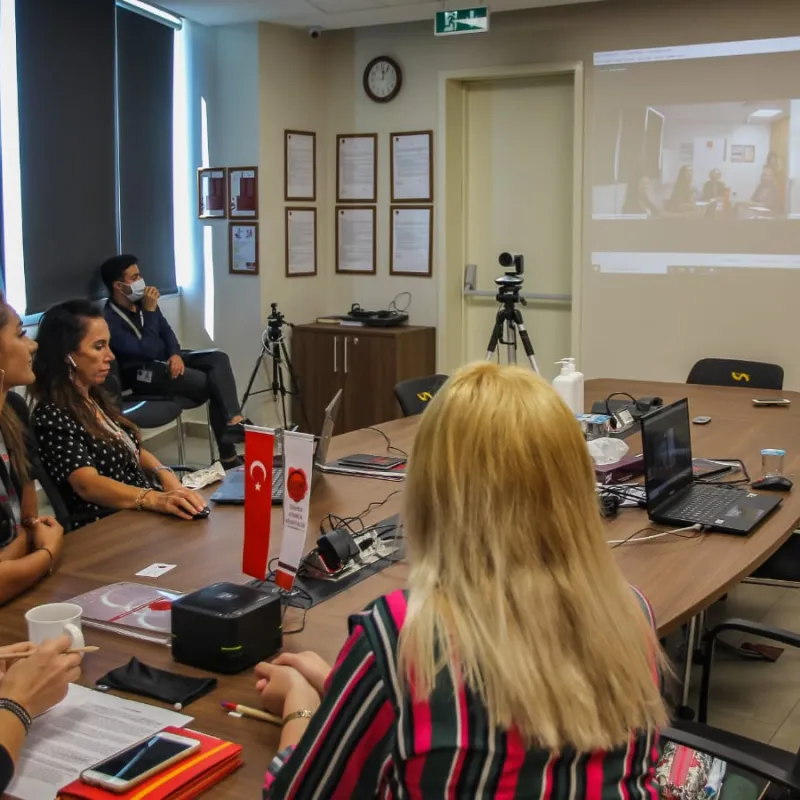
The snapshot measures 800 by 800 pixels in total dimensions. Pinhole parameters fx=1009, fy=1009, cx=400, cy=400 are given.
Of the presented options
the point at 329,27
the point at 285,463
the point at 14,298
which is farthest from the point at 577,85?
the point at 285,463

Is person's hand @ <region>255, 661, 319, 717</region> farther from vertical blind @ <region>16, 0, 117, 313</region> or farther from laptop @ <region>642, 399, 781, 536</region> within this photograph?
vertical blind @ <region>16, 0, 117, 313</region>

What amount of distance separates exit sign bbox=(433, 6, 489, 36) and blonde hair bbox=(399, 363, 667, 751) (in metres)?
4.56

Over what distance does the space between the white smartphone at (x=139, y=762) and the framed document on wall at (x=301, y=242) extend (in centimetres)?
523

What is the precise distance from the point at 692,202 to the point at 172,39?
3.30m

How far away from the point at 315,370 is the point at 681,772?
191 inches

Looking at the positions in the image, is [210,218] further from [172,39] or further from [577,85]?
[577,85]

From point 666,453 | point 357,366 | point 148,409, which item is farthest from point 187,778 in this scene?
point 357,366

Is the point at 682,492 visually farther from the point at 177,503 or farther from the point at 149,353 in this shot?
the point at 149,353

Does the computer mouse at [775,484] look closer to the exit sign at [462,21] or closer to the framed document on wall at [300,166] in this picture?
the exit sign at [462,21]

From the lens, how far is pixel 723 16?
5383mm

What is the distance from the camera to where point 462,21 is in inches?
211

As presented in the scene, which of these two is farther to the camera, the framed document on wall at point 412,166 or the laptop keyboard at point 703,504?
the framed document on wall at point 412,166

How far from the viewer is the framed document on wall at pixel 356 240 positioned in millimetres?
6637

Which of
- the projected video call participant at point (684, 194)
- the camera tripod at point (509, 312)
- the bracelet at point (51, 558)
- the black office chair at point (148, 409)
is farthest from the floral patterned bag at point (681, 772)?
the projected video call participant at point (684, 194)
